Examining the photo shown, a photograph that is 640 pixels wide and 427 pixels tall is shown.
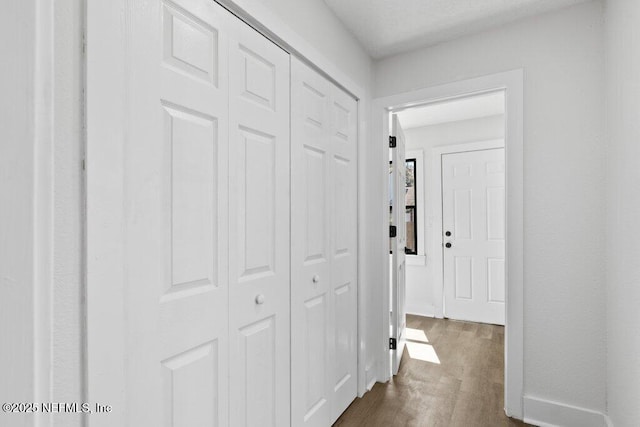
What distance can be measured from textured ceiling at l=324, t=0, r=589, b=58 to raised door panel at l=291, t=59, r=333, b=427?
51 cm

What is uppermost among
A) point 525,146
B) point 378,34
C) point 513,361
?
point 378,34

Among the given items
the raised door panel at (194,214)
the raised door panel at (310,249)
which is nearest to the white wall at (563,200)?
the raised door panel at (310,249)

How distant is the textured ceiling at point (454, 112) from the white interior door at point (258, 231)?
2.20m

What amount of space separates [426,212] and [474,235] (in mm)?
618

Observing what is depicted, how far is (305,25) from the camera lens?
1.69m

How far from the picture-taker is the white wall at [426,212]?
4.08 m

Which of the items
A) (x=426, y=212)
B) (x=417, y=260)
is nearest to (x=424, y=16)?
(x=426, y=212)

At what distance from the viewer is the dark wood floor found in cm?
199
